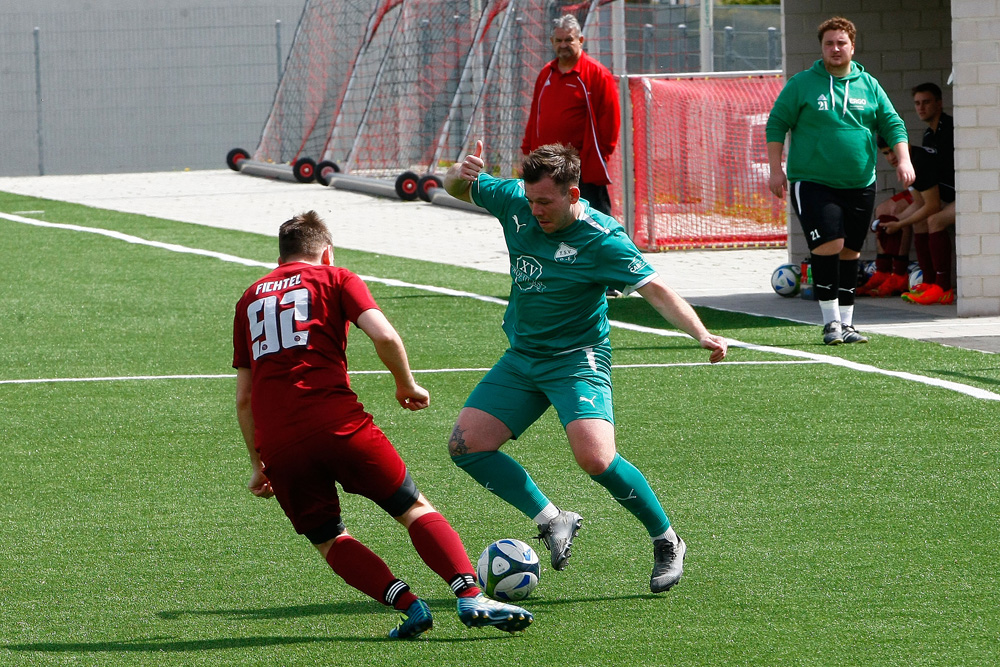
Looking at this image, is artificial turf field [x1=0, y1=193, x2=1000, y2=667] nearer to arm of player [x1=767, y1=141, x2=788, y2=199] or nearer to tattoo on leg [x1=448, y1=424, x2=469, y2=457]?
tattoo on leg [x1=448, y1=424, x2=469, y2=457]

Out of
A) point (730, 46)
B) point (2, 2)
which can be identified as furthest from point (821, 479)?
point (2, 2)

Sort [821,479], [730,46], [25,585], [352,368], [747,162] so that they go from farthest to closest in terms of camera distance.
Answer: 1. [730,46]
2. [747,162]
3. [352,368]
4. [821,479]
5. [25,585]

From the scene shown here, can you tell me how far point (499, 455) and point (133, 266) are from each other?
10472 mm

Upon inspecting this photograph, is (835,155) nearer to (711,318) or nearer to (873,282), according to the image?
(711,318)

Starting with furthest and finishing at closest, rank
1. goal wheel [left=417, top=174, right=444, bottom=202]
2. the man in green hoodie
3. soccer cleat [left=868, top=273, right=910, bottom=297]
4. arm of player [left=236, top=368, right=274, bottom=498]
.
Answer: goal wheel [left=417, top=174, right=444, bottom=202]
soccer cleat [left=868, top=273, right=910, bottom=297]
the man in green hoodie
arm of player [left=236, top=368, right=274, bottom=498]

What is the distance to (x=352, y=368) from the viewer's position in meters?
9.59

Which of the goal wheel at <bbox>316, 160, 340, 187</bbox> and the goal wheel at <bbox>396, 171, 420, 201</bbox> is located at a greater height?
the goal wheel at <bbox>316, 160, 340, 187</bbox>

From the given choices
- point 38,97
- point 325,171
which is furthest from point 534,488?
point 38,97

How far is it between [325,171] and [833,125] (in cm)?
1587

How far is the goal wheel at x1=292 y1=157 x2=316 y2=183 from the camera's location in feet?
82.1

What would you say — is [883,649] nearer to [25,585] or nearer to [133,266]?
[25,585]

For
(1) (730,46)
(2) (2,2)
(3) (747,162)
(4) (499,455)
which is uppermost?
(2) (2,2)

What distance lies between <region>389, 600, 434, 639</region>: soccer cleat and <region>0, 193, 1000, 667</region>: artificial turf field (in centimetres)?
8

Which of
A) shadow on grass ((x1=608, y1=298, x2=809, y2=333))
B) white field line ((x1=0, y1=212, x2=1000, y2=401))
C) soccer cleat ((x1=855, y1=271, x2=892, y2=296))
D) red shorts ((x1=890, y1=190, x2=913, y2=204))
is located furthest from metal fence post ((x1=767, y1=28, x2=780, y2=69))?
shadow on grass ((x1=608, y1=298, x2=809, y2=333))
